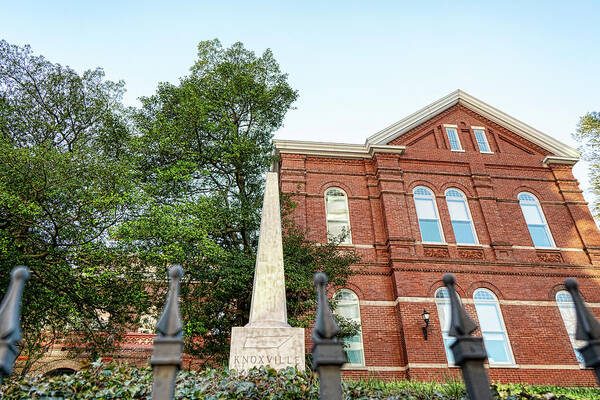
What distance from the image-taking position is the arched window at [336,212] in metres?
17.0

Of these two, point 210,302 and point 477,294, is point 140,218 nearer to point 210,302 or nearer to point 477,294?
point 210,302

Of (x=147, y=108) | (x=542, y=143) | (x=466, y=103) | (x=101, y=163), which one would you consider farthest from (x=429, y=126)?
(x=101, y=163)

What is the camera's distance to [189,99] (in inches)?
656

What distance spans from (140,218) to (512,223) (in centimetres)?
1549

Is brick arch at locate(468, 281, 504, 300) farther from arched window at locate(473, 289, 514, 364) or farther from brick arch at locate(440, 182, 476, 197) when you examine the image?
brick arch at locate(440, 182, 476, 197)

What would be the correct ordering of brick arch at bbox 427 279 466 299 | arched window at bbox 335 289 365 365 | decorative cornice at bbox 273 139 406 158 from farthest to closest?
1. decorative cornice at bbox 273 139 406 158
2. brick arch at bbox 427 279 466 299
3. arched window at bbox 335 289 365 365

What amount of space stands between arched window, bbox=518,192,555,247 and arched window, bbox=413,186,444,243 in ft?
14.2

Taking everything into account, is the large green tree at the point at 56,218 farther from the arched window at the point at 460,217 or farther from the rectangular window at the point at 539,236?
the rectangular window at the point at 539,236

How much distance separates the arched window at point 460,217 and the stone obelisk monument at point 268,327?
11.1 meters

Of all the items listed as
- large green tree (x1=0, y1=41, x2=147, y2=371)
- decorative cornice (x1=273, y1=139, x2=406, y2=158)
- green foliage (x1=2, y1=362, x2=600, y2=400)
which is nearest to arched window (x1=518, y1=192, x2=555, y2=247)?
decorative cornice (x1=273, y1=139, x2=406, y2=158)

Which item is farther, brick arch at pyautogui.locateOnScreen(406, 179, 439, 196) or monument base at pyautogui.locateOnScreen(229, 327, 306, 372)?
brick arch at pyautogui.locateOnScreen(406, 179, 439, 196)

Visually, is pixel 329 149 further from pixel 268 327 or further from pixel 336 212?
pixel 268 327

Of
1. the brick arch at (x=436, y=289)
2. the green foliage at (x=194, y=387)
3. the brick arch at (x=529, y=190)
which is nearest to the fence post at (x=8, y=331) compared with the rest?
the green foliage at (x=194, y=387)

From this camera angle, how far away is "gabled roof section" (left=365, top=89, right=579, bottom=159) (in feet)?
62.5
